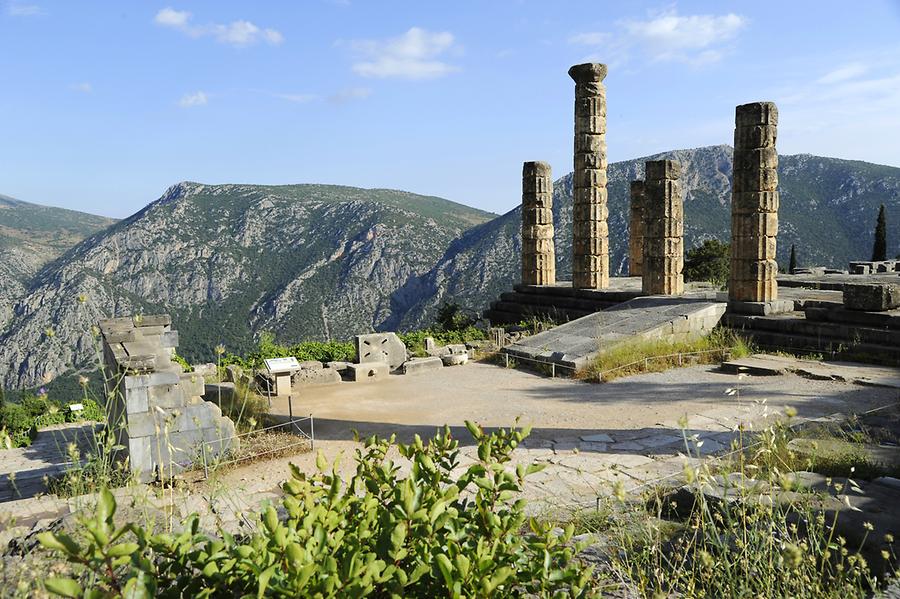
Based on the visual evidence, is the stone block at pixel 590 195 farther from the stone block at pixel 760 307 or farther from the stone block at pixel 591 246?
the stone block at pixel 760 307

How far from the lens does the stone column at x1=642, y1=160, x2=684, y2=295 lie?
1608 cm

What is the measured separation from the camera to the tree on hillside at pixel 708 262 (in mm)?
30812

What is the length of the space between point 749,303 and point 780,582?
1186 centimetres

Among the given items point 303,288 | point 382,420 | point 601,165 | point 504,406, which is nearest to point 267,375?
point 382,420

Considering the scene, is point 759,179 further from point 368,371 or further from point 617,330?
point 368,371

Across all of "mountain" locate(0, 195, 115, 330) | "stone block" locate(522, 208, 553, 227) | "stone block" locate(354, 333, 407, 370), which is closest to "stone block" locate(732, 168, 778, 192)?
"stone block" locate(522, 208, 553, 227)

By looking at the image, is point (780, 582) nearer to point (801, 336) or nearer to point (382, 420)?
point (382, 420)

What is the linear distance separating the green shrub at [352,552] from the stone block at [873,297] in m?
12.0

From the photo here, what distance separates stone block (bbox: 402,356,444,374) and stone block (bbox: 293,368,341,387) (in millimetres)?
1413

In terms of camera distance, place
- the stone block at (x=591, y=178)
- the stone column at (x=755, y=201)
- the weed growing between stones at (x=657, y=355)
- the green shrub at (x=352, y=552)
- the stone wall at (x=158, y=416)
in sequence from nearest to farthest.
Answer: the green shrub at (x=352, y=552) → the stone wall at (x=158, y=416) → the weed growing between stones at (x=657, y=355) → the stone column at (x=755, y=201) → the stone block at (x=591, y=178)

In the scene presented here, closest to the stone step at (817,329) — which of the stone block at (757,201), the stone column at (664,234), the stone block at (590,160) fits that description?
the stone block at (757,201)

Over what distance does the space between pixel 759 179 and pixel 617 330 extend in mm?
4562

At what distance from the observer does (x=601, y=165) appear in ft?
59.5

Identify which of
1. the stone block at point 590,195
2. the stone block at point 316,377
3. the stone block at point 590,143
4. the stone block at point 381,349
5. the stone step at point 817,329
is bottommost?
the stone block at point 316,377
